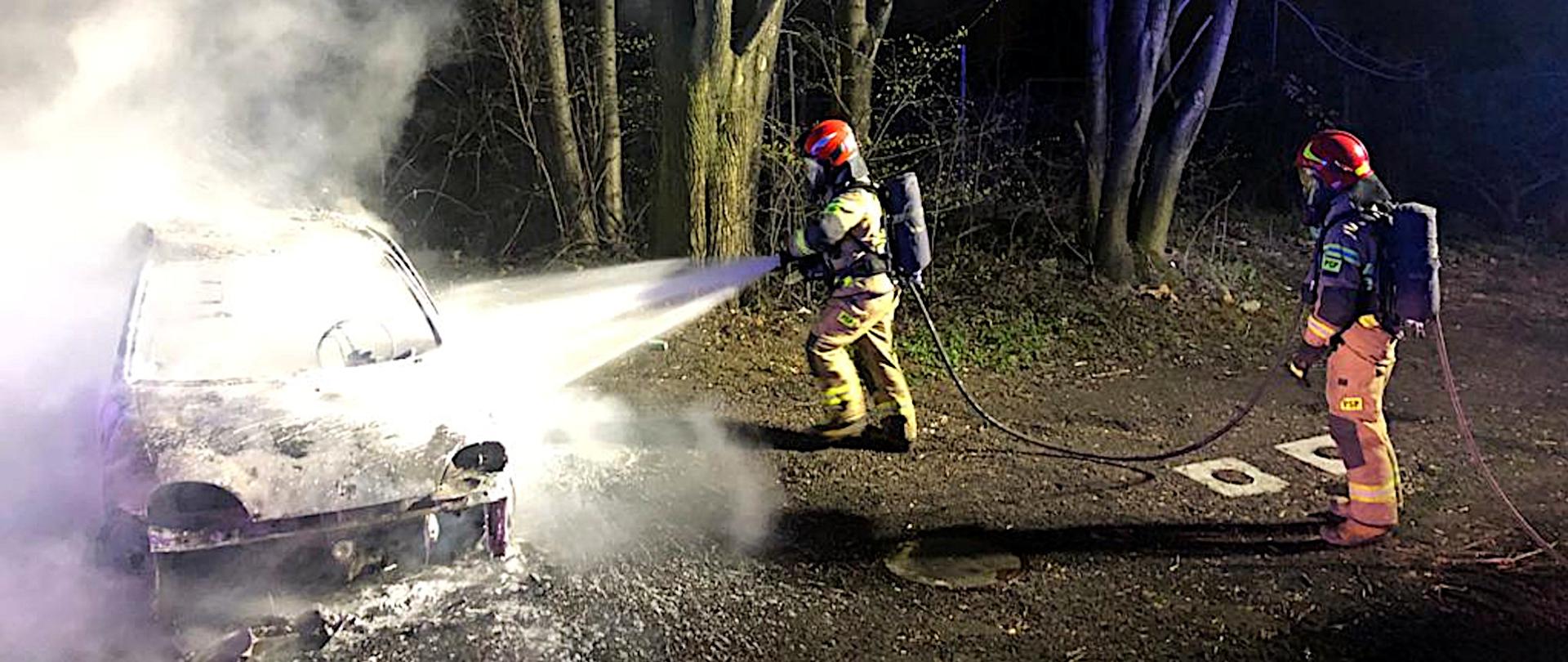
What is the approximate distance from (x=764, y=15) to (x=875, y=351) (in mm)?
3444

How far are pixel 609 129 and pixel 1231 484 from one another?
21.7 ft

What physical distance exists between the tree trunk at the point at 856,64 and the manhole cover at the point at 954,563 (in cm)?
527

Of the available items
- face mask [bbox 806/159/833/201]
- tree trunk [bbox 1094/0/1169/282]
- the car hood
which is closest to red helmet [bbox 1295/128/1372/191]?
face mask [bbox 806/159/833/201]

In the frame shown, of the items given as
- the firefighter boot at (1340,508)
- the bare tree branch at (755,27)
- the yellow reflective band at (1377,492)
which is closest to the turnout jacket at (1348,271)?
the yellow reflective band at (1377,492)

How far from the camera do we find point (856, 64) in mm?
9906

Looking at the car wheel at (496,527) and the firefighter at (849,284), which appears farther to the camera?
the firefighter at (849,284)

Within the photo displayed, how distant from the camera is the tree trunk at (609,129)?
1030 centimetres

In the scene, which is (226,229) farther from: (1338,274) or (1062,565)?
(1338,274)

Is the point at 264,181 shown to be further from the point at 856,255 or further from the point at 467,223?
the point at 856,255

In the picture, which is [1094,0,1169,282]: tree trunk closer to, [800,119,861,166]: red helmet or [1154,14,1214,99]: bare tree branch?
[1154,14,1214,99]: bare tree branch

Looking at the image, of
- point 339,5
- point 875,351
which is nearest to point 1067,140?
point 875,351

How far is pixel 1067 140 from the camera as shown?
12070mm

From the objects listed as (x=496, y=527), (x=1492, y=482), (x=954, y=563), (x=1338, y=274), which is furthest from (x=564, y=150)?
(x=1492, y=482)

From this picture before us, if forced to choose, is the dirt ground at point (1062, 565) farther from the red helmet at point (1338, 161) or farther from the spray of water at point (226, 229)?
the red helmet at point (1338, 161)
